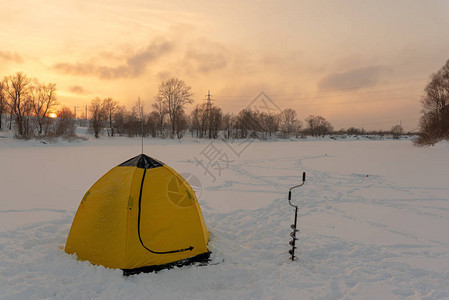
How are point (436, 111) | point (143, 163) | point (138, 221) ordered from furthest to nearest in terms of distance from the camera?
point (436, 111), point (143, 163), point (138, 221)

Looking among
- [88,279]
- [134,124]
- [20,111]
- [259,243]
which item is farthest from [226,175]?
[134,124]

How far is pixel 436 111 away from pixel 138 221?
141 ft

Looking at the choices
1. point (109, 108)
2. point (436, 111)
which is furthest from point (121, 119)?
point (436, 111)

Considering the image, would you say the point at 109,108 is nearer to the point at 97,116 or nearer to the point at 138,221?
the point at 97,116

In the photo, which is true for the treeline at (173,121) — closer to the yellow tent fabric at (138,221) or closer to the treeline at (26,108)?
the treeline at (26,108)

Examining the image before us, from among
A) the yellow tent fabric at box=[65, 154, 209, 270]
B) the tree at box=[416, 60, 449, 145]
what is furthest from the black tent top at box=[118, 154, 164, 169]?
the tree at box=[416, 60, 449, 145]

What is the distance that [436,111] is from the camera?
33.0 meters

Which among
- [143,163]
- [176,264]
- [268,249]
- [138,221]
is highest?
[143,163]

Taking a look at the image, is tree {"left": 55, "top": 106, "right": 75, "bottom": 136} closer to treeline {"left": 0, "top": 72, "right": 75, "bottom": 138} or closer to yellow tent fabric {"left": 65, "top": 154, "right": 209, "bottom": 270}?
treeline {"left": 0, "top": 72, "right": 75, "bottom": 138}

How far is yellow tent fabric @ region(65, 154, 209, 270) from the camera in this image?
4031 mm

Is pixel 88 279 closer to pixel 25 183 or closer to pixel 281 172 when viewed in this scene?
pixel 25 183

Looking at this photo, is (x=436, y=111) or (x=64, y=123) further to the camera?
(x=64, y=123)

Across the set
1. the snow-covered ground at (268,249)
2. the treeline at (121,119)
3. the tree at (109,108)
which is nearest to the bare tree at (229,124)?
the treeline at (121,119)

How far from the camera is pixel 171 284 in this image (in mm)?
3818
